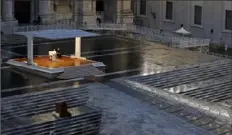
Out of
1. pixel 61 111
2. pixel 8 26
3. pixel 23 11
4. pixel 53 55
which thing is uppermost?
pixel 23 11

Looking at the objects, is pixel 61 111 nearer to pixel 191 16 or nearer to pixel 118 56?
pixel 118 56

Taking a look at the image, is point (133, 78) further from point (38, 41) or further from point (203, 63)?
point (38, 41)

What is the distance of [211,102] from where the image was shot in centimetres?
3338

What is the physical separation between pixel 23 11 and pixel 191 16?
17.5 meters

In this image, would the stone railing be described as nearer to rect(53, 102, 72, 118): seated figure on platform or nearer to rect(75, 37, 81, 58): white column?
rect(75, 37, 81, 58): white column

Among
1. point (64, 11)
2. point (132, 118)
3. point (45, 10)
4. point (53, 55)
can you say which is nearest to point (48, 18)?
point (45, 10)

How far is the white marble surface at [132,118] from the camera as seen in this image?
27.7 metres

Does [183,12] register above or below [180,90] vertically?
above

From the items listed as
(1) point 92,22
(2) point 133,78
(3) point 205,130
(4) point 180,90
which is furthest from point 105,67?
(1) point 92,22

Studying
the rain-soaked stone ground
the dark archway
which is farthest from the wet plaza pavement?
the dark archway

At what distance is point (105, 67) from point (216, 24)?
1930cm

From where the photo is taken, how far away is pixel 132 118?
96.6ft

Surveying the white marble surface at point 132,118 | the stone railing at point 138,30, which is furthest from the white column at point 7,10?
the white marble surface at point 132,118

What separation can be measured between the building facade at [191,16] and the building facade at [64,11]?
2.93 metres
